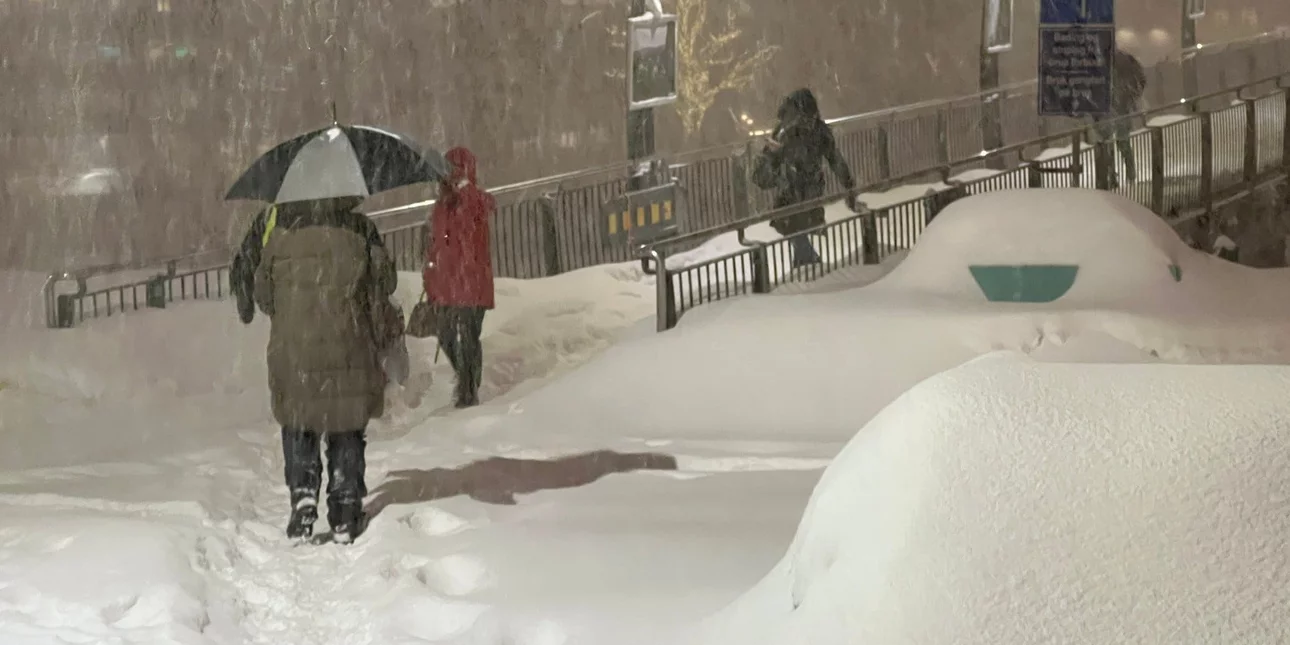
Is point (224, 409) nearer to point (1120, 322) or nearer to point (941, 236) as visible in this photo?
point (941, 236)

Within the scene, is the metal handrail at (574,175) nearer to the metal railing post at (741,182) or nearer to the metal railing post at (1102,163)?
the metal railing post at (741,182)

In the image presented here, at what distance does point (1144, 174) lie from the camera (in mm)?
12688

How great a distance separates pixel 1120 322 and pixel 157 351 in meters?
7.50

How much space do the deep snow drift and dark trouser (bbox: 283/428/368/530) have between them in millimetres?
3223

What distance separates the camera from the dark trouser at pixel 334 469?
6.24m

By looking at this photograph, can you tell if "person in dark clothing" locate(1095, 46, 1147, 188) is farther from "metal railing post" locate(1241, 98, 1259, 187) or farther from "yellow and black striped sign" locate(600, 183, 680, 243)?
"yellow and black striped sign" locate(600, 183, 680, 243)

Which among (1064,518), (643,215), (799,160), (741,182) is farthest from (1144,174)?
(1064,518)

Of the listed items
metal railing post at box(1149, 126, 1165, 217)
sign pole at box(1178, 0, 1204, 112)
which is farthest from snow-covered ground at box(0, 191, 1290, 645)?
sign pole at box(1178, 0, 1204, 112)

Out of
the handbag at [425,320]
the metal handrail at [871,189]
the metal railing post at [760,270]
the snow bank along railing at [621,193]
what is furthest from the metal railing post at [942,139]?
the handbag at [425,320]

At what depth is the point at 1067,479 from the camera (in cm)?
301

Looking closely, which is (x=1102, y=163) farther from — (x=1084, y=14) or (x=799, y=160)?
(x=799, y=160)

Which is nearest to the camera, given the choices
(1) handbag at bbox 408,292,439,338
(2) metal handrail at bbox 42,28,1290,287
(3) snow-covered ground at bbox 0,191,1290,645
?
(3) snow-covered ground at bbox 0,191,1290,645

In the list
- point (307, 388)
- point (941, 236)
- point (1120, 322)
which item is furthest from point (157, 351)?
point (1120, 322)

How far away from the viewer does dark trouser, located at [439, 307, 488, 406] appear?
886 centimetres
